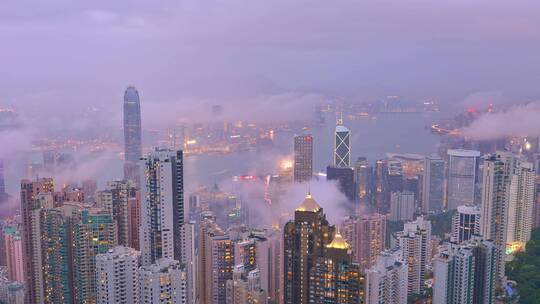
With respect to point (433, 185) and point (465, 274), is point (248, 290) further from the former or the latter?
point (433, 185)

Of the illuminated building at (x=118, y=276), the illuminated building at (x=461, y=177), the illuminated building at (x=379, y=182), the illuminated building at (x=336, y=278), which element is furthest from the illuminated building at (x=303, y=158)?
the illuminated building at (x=118, y=276)

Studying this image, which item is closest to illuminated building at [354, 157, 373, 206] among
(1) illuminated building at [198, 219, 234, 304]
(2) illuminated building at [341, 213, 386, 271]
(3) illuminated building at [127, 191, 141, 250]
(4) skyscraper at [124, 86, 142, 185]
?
(2) illuminated building at [341, 213, 386, 271]

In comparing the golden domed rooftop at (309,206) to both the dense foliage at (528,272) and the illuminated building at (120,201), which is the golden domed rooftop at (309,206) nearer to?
the illuminated building at (120,201)

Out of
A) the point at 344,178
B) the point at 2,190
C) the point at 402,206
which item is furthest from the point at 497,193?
the point at 2,190

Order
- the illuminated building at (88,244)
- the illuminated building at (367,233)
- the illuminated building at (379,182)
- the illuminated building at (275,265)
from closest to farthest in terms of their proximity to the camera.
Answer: the illuminated building at (88,244) < the illuminated building at (275,265) < the illuminated building at (367,233) < the illuminated building at (379,182)

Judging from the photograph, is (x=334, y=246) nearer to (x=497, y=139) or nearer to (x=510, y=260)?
(x=510, y=260)

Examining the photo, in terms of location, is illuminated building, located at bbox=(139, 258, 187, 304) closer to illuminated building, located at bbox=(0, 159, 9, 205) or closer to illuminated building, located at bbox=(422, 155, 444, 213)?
illuminated building, located at bbox=(0, 159, 9, 205)

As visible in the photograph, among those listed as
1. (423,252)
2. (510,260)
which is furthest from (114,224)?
(510,260)
